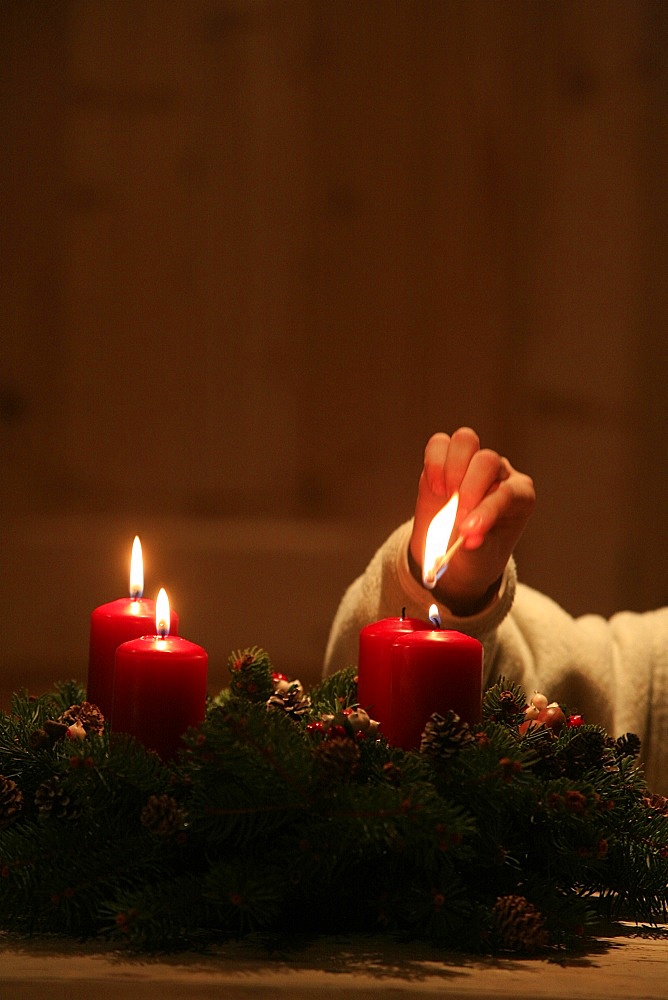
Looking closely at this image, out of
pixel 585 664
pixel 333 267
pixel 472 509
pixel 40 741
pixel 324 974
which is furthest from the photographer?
pixel 333 267

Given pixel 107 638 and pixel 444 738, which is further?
pixel 107 638

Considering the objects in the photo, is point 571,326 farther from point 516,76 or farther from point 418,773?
point 418,773

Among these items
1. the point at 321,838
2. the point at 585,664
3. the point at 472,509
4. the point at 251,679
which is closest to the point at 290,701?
the point at 251,679

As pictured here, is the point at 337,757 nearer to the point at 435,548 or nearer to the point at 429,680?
the point at 429,680

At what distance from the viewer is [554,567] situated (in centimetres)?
185

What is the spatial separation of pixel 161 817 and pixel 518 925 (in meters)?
0.17

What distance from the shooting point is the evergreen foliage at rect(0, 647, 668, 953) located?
47cm

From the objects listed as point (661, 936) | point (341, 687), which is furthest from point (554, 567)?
point (661, 936)

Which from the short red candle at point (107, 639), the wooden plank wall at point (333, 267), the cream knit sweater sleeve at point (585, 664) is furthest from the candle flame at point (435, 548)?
the wooden plank wall at point (333, 267)

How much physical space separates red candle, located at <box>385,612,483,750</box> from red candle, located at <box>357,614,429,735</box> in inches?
0.5

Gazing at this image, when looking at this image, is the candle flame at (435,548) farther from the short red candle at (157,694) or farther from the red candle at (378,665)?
the short red candle at (157,694)

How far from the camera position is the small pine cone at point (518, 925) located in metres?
0.48

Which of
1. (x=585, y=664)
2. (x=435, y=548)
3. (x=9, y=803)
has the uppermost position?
(x=435, y=548)

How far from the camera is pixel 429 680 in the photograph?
1.75 ft
